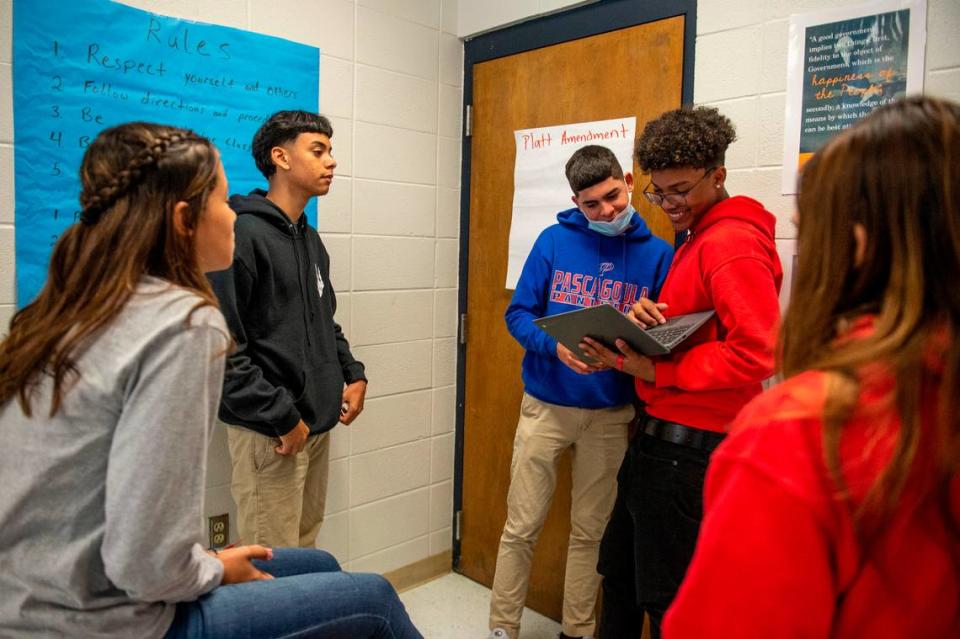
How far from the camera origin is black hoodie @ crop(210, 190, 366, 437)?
5.54ft

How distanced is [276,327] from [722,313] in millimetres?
1133

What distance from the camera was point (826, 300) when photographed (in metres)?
0.66

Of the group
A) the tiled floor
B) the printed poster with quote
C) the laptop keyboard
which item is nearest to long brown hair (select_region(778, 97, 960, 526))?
the laptop keyboard

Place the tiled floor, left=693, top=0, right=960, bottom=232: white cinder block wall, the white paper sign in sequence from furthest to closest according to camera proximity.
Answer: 1. the tiled floor
2. the white paper sign
3. left=693, top=0, right=960, bottom=232: white cinder block wall

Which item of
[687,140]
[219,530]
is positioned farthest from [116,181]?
[219,530]

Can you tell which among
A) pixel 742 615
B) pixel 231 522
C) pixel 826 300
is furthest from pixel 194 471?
pixel 231 522

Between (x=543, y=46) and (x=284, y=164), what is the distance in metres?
1.03

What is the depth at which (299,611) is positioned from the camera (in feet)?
3.42

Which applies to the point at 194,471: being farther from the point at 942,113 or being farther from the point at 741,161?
the point at 741,161

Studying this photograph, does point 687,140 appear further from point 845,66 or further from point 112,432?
point 112,432

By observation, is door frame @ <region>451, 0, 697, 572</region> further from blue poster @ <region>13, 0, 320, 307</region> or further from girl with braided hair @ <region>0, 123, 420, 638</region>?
girl with braided hair @ <region>0, 123, 420, 638</region>

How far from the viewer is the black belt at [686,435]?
58.8 inches

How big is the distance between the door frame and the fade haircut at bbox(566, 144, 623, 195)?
35cm

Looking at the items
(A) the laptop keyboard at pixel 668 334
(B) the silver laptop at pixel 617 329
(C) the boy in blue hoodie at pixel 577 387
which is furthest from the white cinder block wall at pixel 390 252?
(A) the laptop keyboard at pixel 668 334
